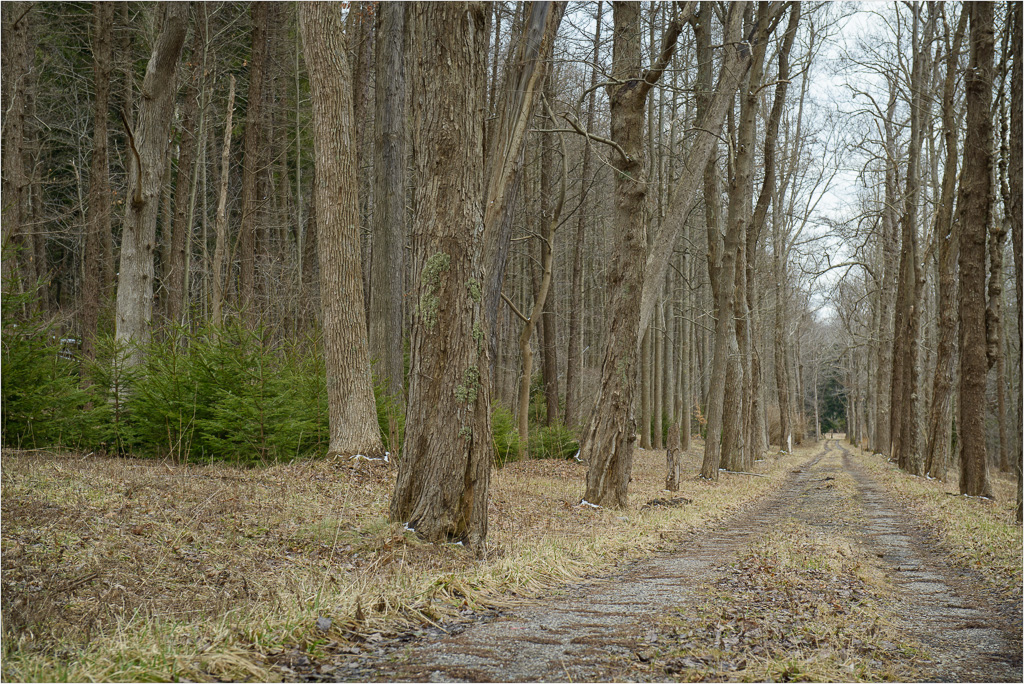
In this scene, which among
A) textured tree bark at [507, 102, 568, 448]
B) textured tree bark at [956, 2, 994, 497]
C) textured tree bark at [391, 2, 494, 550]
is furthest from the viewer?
textured tree bark at [507, 102, 568, 448]

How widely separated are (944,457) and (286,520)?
16927mm

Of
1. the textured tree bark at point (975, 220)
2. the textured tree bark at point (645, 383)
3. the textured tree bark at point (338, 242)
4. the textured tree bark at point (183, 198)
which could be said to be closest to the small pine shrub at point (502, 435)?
the textured tree bark at point (338, 242)

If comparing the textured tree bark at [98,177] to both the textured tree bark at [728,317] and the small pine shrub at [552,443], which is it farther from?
the textured tree bark at [728,317]

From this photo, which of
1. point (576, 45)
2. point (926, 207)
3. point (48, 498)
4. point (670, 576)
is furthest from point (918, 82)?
point (48, 498)

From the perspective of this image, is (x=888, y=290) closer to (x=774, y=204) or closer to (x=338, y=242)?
(x=774, y=204)

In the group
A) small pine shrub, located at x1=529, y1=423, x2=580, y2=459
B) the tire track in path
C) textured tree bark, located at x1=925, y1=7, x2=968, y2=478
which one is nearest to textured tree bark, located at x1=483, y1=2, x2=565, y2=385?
the tire track in path

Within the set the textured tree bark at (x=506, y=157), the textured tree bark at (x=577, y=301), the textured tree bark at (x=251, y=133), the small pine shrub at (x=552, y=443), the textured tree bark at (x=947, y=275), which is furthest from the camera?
the textured tree bark at (x=577, y=301)

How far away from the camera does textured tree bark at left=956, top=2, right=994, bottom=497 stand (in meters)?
11.6

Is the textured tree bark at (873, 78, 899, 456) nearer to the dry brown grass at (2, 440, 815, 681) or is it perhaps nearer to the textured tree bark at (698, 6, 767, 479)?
the textured tree bark at (698, 6, 767, 479)

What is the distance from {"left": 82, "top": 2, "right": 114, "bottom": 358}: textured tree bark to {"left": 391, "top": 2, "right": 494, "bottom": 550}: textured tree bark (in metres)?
10.6

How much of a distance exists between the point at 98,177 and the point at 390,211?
8.24 meters

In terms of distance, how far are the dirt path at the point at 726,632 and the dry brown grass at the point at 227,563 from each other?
1.39ft

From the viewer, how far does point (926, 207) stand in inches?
960

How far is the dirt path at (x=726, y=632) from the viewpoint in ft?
11.3
